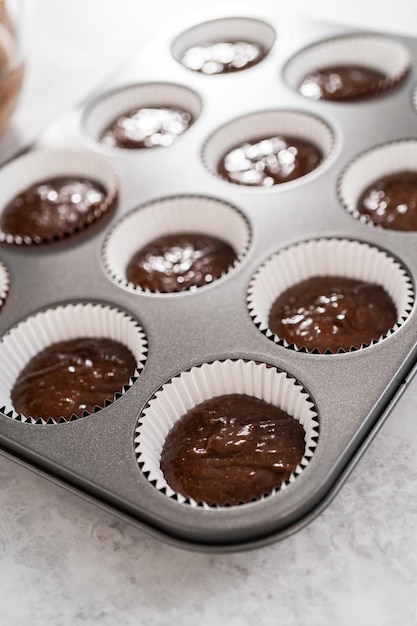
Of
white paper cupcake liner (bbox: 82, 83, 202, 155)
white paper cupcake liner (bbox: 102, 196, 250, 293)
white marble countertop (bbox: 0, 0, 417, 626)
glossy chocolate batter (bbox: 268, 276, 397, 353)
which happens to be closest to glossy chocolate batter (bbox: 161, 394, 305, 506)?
white marble countertop (bbox: 0, 0, 417, 626)

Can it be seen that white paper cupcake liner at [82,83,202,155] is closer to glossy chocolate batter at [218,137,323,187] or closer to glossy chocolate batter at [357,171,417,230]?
glossy chocolate batter at [218,137,323,187]

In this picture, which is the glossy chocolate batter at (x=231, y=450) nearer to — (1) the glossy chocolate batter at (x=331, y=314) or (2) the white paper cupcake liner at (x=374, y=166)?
(1) the glossy chocolate batter at (x=331, y=314)

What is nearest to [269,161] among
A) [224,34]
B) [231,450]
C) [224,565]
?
[224,34]

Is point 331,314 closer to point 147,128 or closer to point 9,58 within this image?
point 147,128

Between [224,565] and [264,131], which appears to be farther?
[264,131]

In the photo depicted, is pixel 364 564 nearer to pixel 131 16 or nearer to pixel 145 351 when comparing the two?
pixel 145 351

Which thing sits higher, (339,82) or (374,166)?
(339,82)
